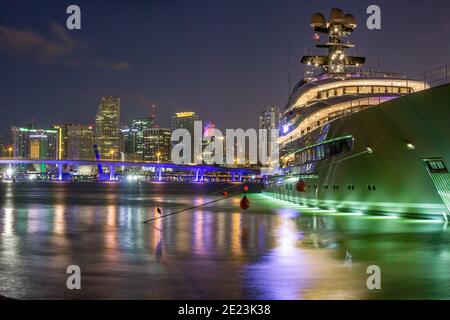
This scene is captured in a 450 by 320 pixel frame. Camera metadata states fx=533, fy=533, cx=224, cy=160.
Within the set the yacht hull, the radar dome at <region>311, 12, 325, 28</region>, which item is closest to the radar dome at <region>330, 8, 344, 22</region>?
the radar dome at <region>311, 12, 325, 28</region>

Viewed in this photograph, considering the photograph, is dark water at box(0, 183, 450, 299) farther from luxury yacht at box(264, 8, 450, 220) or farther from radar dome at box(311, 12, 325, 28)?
radar dome at box(311, 12, 325, 28)

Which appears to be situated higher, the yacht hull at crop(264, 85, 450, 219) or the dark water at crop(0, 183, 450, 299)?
the yacht hull at crop(264, 85, 450, 219)

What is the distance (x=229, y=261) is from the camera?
46.1 ft

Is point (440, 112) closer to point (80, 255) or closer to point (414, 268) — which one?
point (414, 268)

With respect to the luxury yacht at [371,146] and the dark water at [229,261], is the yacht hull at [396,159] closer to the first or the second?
the luxury yacht at [371,146]

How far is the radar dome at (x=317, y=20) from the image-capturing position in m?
48.8

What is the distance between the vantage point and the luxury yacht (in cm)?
2241

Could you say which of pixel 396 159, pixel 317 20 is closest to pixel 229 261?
pixel 396 159

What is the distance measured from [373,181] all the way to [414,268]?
14.7 metres

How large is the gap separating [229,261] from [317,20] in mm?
38930

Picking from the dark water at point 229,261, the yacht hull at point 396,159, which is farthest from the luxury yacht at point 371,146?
the dark water at point 229,261

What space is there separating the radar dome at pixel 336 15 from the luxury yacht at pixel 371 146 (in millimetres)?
7924

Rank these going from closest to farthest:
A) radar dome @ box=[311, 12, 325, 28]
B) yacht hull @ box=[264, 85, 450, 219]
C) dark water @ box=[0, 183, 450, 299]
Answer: dark water @ box=[0, 183, 450, 299] → yacht hull @ box=[264, 85, 450, 219] → radar dome @ box=[311, 12, 325, 28]

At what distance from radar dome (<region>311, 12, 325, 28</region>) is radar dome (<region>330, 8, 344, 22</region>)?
0.96 meters
